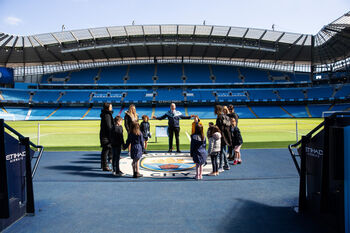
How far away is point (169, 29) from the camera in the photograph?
1666 inches

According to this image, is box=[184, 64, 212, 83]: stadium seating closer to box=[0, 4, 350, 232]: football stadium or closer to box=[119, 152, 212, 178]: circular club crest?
box=[0, 4, 350, 232]: football stadium

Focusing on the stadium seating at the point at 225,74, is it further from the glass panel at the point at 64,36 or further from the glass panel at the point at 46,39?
the glass panel at the point at 46,39

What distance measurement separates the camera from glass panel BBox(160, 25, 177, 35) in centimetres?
4121

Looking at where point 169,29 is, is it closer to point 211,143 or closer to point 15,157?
point 211,143

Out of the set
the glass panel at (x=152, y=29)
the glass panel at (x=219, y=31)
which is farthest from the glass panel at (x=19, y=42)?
the glass panel at (x=219, y=31)

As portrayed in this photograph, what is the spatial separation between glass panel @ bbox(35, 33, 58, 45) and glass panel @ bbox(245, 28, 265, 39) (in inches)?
1470

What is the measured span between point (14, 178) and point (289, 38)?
49.9 meters

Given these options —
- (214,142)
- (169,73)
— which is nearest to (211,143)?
(214,142)

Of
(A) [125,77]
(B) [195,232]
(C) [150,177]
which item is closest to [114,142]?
(C) [150,177]

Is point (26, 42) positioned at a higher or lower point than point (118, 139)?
higher

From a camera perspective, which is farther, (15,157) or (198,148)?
(198,148)

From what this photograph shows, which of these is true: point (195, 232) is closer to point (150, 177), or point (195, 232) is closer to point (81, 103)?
point (150, 177)

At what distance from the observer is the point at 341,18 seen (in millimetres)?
30562

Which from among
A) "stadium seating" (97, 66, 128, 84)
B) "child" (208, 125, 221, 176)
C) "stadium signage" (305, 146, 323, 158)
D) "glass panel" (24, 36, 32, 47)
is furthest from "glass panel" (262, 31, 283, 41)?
"glass panel" (24, 36, 32, 47)
